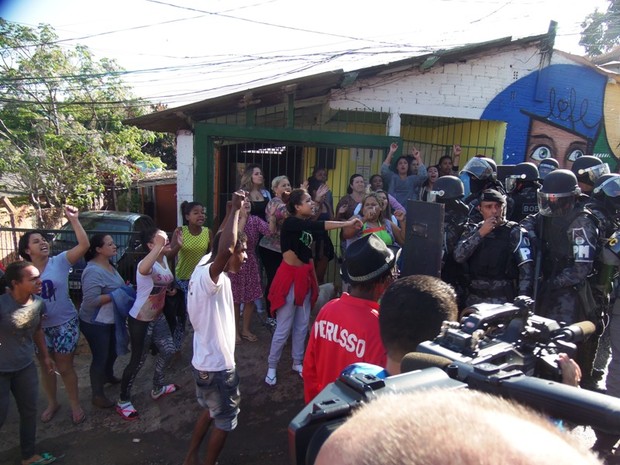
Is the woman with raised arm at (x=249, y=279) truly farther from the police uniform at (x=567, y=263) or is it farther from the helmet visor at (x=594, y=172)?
the helmet visor at (x=594, y=172)

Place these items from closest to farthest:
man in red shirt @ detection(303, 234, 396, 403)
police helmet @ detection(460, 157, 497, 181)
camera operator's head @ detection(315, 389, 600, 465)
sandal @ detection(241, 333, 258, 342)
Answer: camera operator's head @ detection(315, 389, 600, 465) < man in red shirt @ detection(303, 234, 396, 403) < police helmet @ detection(460, 157, 497, 181) < sandal @ detection(241, 333, 258, 342)

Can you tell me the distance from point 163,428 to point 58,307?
138 cm

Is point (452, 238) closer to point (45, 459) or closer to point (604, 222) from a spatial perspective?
point (604, 222)

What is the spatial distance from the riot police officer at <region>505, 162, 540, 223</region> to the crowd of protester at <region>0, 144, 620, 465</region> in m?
0.02

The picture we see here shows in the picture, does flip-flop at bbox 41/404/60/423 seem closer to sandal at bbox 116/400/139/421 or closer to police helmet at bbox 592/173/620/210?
sandal at bbox 116/400/139/421

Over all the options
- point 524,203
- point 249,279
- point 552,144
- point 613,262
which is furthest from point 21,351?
point 552,144

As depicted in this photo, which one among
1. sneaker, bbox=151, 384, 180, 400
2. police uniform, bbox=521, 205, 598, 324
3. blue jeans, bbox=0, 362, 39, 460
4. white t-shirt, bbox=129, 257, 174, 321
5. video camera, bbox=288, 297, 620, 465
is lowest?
sneaker, bbox=151, 384, 180, 400

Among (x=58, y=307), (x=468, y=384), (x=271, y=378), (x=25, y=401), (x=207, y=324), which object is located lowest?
(x=271, y=378)

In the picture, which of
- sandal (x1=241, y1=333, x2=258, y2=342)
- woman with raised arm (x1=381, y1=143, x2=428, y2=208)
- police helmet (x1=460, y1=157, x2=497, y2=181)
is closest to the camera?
police helmet (x1=460, y1=157, x2=497, y2=181)

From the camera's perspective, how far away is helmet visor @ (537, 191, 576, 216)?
3480 mm

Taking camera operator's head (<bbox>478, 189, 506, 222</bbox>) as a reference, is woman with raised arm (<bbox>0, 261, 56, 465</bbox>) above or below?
below

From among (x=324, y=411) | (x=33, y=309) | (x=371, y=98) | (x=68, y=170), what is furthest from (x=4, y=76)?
(x=324, y=411)

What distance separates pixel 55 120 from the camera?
11.0 m

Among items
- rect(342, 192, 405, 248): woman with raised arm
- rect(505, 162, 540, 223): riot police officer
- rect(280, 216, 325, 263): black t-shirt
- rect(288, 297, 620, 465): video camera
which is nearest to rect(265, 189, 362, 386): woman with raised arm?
rect(280, 216, 325, 263): black t-shirt
